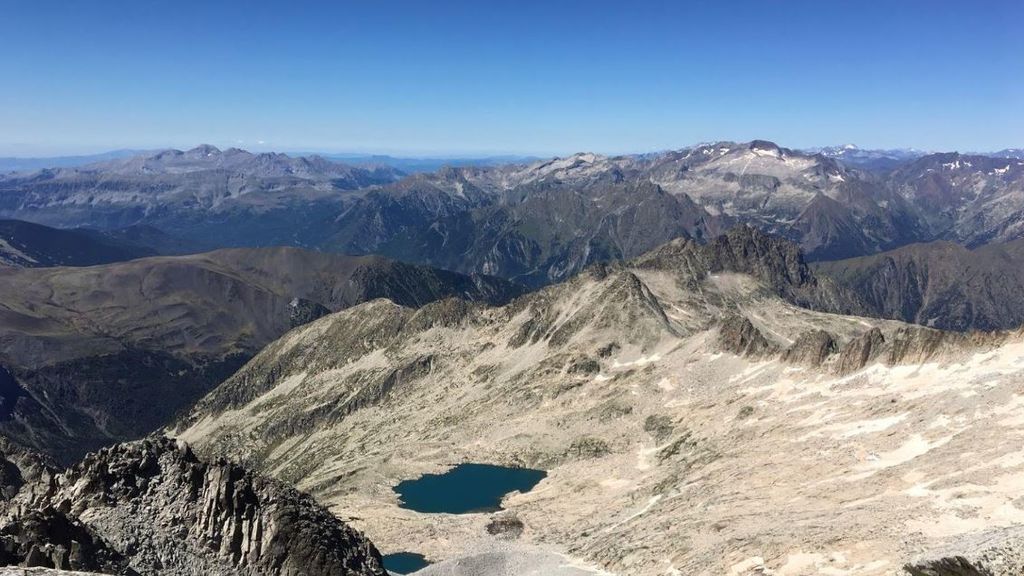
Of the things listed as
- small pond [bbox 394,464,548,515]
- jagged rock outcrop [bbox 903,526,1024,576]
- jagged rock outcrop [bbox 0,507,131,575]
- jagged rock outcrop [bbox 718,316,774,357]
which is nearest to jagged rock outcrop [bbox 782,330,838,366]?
jagged rock outcrop [bbox 718,316,774,357]

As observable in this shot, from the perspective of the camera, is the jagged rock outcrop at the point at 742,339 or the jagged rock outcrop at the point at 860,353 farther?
the jagged rock outcrop at the point at 742,339

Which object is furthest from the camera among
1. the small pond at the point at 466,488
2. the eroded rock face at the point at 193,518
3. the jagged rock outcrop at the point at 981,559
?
the small pond at the point at 466,488

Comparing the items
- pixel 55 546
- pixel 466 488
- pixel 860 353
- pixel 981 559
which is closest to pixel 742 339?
pixel 860 353

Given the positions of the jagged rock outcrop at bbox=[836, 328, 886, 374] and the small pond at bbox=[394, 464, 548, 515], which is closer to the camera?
the jagged rock outcrop at bbox=[836, 328, 886, 374]

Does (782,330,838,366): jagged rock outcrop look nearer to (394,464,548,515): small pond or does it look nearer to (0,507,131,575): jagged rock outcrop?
(394,464,548,515): small pond

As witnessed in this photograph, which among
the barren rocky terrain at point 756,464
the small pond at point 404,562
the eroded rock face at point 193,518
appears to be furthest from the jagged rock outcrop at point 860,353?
the eroded rock face at point 193,518

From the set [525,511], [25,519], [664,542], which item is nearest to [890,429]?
[664,542]

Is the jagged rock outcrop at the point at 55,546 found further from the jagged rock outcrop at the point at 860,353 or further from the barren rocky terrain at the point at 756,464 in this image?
the jagged rock outcrop at the point at 860,353
